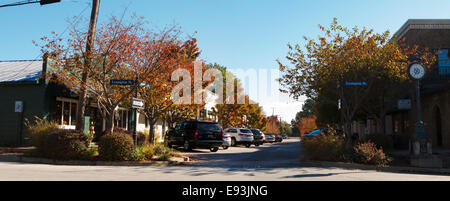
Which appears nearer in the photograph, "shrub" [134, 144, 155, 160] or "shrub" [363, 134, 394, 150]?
"shrub" [134, 144, 155, 160]

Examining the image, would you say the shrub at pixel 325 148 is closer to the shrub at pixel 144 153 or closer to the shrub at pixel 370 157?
the shrub at pixel 370 157

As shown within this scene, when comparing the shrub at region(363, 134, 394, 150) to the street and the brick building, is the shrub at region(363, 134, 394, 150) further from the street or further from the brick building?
the street

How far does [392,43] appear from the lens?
1872 centimetres

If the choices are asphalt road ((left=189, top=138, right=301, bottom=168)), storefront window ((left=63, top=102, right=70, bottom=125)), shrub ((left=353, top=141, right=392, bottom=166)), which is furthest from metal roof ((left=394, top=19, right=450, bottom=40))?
storefront window ((left=63, top=102, right=70, bottom=125))

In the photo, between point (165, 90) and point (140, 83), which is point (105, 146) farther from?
point (165, 90)

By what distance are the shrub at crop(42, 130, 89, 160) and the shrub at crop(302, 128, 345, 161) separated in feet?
28.2

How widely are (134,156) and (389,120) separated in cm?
2537

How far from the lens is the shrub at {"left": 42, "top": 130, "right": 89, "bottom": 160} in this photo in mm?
13328

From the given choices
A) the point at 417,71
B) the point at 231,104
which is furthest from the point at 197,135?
the point at 231,104

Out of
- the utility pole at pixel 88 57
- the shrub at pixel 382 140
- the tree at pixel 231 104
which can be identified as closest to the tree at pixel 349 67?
the shrub at pixel 382 140

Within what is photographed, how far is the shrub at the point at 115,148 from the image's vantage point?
1322 centimetres

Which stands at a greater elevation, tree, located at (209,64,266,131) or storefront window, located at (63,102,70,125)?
tree, located at (209,64,266,131)

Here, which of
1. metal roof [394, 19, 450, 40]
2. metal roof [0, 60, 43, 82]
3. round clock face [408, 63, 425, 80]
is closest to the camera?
round clock face [408, 63, 425, 80]
